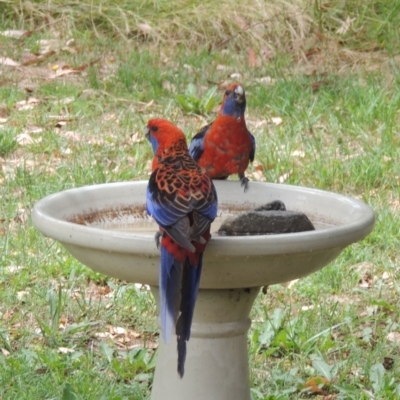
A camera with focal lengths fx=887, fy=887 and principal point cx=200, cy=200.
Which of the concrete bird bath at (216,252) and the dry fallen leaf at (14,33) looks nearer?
the concrete bird bath at (216,252)

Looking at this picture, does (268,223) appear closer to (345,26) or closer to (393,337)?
(393,337)

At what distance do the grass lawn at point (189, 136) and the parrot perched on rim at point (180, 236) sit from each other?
2.41 feet

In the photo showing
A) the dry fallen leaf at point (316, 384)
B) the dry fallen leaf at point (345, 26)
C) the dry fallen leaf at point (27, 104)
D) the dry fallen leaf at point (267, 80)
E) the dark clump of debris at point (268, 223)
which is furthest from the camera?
the dry fallen leaf at point (345, 26)

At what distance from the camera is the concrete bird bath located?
89.0 inches

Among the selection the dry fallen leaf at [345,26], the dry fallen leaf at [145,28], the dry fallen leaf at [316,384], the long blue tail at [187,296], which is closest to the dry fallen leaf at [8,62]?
the dry fallen leaf at [145,28]

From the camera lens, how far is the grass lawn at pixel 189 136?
329 cm

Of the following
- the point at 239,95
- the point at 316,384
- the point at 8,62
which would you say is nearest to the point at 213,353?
the point at 316,384

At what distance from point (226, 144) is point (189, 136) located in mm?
1759

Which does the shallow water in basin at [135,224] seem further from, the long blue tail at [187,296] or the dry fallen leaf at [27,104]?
the dry fallen leaf at [27,104]

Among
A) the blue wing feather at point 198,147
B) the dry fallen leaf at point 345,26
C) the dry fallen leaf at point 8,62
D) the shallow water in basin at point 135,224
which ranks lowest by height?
the dry fallen leaf at point 8,62

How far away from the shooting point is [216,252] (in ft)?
7.38

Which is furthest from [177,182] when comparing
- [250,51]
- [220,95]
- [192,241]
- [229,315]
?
[250,51]

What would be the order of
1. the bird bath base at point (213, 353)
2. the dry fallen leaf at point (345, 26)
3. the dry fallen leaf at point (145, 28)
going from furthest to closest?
the dry fallen leaf at point (145, 28), the dry fallen leaf at point (345, 26), the bird bath base at point (213, 353)

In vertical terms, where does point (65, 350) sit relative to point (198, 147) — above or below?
below
